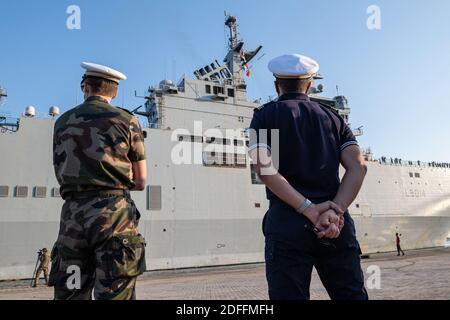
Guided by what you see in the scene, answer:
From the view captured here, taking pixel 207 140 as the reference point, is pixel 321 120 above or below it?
below

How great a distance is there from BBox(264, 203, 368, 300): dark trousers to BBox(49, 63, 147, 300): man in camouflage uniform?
0.80 metres

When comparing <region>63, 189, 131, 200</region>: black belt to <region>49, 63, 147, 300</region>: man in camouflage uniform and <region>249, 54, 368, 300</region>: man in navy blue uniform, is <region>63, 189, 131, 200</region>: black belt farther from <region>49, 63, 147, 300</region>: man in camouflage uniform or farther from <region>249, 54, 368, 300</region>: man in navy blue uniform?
<region>249, 54, 368, 300</region>: man in navy blue uniform

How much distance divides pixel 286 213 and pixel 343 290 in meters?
0.51

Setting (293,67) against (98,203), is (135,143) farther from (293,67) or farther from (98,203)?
(293,67)

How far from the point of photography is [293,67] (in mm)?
2246

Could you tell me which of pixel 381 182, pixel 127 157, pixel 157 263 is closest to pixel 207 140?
pixel 157 263

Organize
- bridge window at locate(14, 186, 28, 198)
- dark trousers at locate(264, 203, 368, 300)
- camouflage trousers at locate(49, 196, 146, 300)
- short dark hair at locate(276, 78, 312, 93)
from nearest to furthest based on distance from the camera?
dark trousers at locate(264, 203, 368, 300)
camouflage trousers at locate(49, 196, 146, 300)
short dark hair at locate(276, 78, 312, 93)
bridge window at locate(14, 186, 28, 198)

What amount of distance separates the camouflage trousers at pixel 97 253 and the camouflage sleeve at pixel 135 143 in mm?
358

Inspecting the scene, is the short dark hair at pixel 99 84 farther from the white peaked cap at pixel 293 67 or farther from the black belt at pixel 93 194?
the white peaked cap at pixel 293 67

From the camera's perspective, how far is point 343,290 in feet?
6.35

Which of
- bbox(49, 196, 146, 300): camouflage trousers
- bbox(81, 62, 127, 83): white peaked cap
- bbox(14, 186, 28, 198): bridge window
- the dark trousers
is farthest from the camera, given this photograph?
bbox(14, 186, 28, 198): bridge window

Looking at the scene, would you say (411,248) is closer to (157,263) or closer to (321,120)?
(157,263)

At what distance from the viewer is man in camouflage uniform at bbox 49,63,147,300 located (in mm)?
2045

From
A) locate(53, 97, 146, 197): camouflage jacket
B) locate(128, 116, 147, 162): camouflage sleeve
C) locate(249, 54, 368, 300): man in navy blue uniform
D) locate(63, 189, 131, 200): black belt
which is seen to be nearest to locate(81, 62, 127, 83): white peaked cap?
locate(53, 97, 146, 197): camouflage jacket
